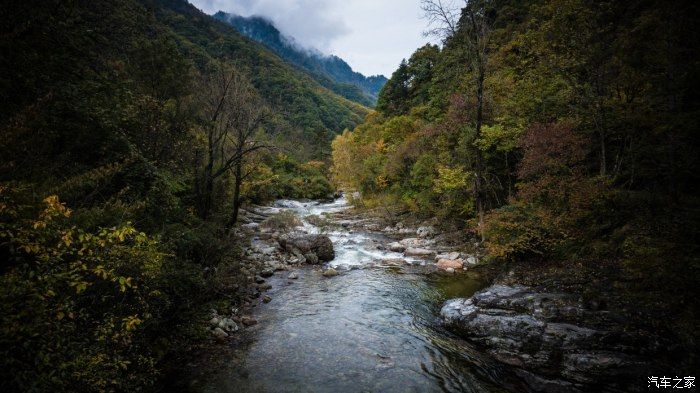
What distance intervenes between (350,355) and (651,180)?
34.2ft

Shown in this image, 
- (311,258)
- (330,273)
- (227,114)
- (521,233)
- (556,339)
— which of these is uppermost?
(227,114)

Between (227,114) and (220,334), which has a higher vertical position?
(227,114)

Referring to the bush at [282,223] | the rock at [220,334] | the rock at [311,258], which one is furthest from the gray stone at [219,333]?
the bush at [282,223]

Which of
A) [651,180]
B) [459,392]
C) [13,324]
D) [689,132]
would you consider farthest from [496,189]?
[13,324]

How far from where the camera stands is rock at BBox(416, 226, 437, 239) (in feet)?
66.1

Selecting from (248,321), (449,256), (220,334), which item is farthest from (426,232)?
(220,334)

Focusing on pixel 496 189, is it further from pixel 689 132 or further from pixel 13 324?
pixel 13 324

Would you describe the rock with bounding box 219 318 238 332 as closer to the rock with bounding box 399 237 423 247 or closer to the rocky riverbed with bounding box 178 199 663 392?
the rocky riverbed with bounding box 178 199 663 392

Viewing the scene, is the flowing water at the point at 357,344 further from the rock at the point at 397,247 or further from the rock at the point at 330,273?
the rock at the point at 397,247

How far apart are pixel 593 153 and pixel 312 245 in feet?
45.2

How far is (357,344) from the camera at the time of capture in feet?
26.0

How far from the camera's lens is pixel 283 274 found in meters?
13.8

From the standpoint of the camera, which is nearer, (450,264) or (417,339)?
(417,339)

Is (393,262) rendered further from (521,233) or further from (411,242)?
(521,233)
